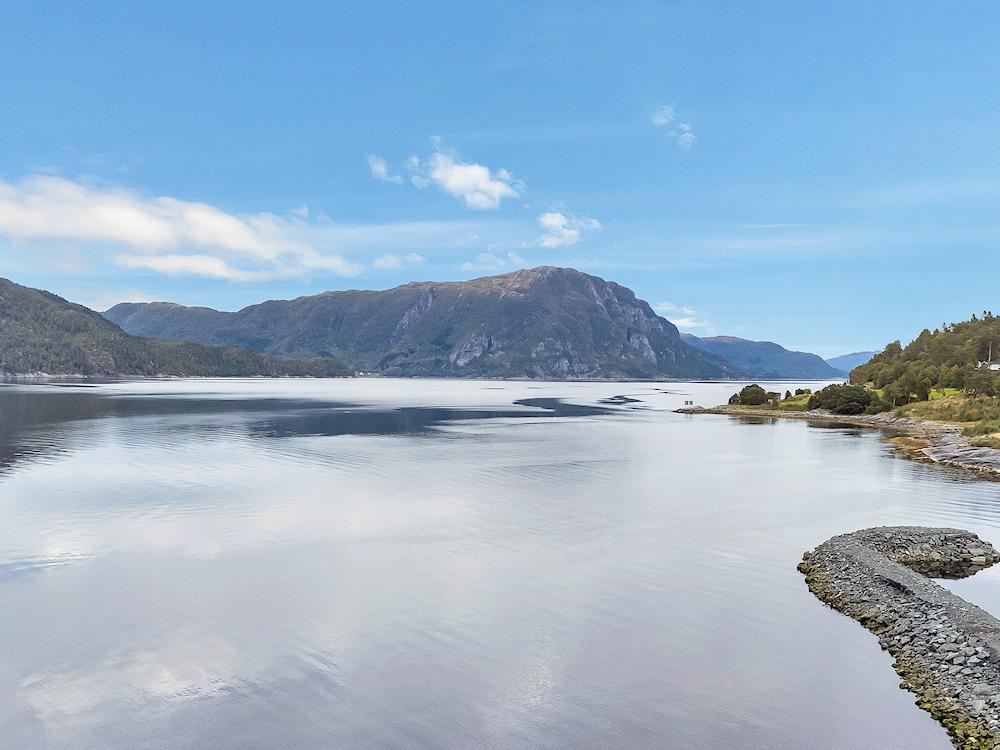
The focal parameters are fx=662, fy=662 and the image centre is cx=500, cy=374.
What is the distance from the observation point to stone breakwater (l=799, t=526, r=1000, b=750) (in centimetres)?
1927

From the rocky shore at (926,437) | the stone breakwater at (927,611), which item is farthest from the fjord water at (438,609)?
the rocky shore at (926,437)

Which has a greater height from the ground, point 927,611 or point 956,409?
point 956,409

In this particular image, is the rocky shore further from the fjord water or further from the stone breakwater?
the stone breakwater

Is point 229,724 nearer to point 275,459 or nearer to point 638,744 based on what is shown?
point 638,744

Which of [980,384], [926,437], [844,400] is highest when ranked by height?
[980,384]

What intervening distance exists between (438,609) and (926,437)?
328 feet

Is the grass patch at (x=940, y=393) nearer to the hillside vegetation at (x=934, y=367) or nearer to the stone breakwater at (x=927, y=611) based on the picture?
the hillside vegetation at (x=934, y=367)

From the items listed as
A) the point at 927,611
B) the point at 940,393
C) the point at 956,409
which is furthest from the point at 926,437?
the point at 927,611

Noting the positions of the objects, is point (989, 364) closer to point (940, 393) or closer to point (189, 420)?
point (940, 393)

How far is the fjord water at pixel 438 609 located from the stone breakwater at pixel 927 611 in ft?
2.81

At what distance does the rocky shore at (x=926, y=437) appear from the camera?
73.4 metres

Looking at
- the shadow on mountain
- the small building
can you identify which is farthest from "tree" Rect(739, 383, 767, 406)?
the small building

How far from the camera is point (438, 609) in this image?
90.2 ft

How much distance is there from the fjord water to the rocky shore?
11.0 metres
